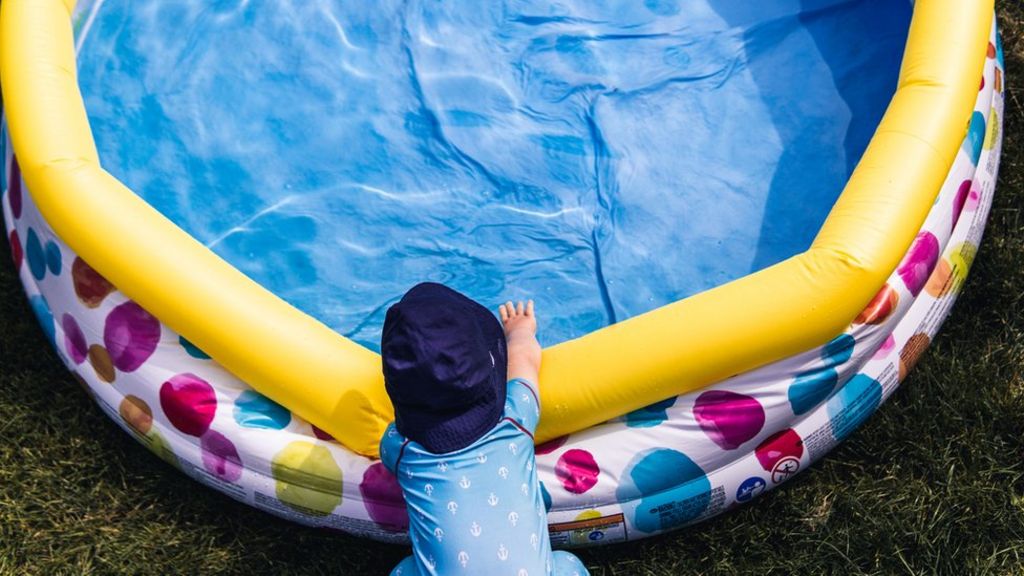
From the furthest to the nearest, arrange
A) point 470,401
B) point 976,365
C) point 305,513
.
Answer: point 976,365 → point 305,513 → point 470,401

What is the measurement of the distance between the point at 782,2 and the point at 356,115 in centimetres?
122

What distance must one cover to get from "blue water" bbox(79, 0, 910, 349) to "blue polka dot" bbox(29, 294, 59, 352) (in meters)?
0.37

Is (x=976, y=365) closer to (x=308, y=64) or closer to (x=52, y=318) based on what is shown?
(x=308, y=64)

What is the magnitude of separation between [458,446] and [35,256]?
1308 millimetres

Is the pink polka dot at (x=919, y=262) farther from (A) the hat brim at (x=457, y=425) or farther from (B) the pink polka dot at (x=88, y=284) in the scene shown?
(B) the pink polka dot at (x=88, y=284)

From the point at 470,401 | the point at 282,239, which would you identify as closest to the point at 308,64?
the point at 282,239

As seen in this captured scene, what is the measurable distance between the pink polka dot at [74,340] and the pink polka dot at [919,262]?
189cm

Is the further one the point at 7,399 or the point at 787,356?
the point at 7,399

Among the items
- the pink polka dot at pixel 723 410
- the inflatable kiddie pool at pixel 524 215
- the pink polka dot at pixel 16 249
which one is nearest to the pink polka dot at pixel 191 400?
the inflatable kiddie pool at pixel 524 215

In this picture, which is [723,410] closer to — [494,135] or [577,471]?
[577,471]

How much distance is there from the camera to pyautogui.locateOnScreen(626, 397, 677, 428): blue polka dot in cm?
255

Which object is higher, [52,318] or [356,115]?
[356,115]

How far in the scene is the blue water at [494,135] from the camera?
9.75 feet

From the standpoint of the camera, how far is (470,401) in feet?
7.41
